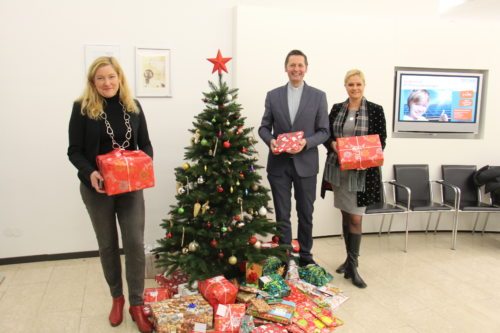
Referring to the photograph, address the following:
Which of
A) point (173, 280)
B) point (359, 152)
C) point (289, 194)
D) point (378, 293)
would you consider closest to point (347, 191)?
point (359, 152)

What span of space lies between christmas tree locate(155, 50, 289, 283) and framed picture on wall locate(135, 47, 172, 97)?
907mm

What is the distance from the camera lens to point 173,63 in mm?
3555

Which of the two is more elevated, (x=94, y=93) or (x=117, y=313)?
(x=94, y=93)

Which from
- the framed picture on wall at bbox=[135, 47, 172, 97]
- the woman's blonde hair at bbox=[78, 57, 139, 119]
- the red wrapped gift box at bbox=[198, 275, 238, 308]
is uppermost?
the framed picture on wall at bbox=[135, 47, 172, 97]

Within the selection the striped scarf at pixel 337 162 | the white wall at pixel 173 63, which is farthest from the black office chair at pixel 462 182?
the striped scarf at pixel 337 162

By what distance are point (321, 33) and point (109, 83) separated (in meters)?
2.45

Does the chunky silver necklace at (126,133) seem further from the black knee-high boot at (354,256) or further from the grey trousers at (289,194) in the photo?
the black knee-high boot at (354,256)

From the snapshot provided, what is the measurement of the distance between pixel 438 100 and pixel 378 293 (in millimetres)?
2453

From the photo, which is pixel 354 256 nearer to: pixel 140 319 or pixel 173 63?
pixel 140 319

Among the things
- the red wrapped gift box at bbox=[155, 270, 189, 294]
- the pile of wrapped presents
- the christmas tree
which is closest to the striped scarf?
the christmas tree

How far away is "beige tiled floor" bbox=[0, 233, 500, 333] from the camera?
98.7 inches

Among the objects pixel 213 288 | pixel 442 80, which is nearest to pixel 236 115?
pixel 213 288

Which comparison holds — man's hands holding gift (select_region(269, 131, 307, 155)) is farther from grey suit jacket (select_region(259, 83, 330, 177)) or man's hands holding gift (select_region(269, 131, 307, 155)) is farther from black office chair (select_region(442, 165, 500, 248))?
black office chair (select_region(442, 165, 500, 248))

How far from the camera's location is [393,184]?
13.4 ft
